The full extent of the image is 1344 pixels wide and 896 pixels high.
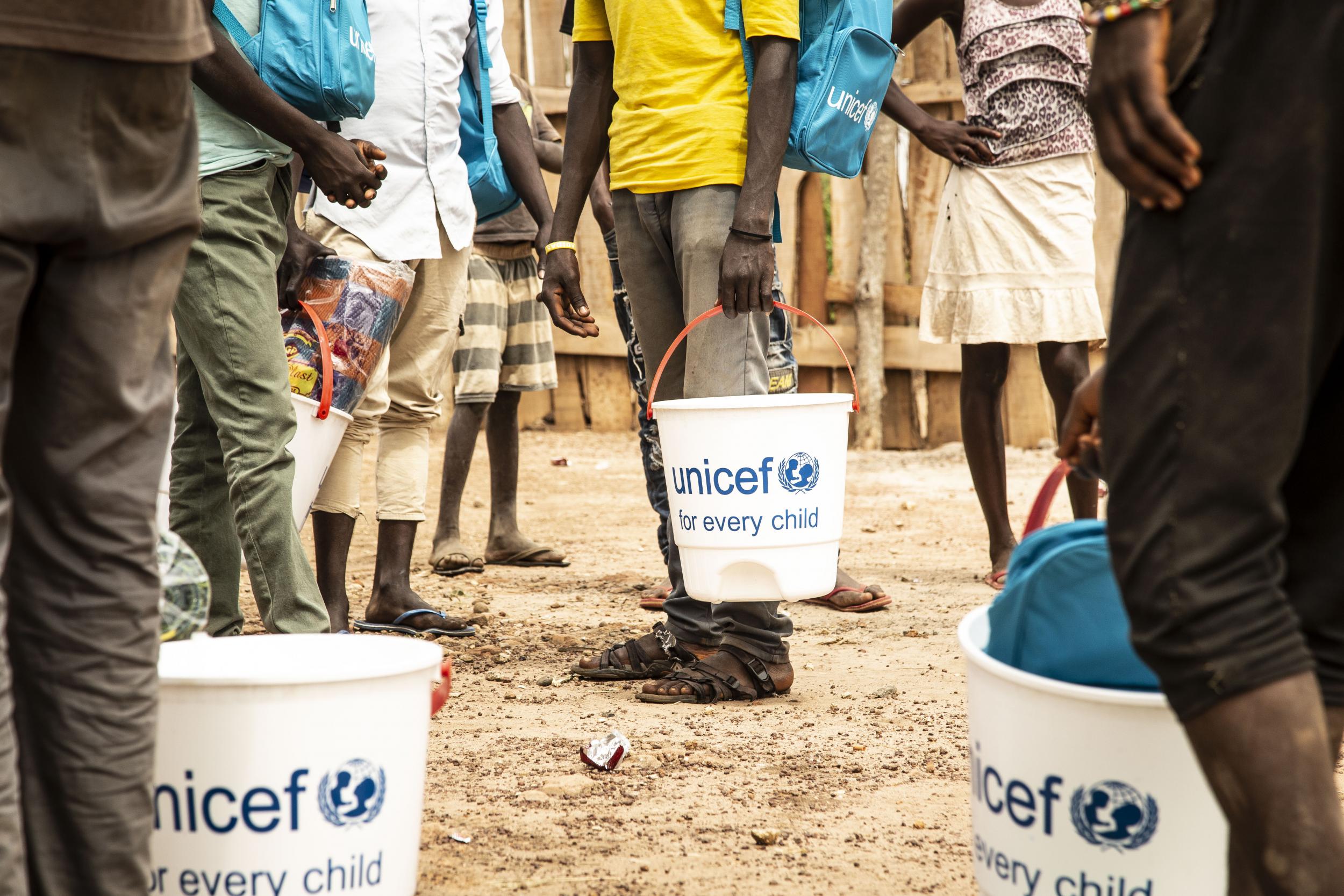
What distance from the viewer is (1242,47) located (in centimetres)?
115

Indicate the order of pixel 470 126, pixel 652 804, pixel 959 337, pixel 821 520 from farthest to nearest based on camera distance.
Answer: pixel 959 337 → pixel 470 126 → pixel 821 520 → pixel 652 804

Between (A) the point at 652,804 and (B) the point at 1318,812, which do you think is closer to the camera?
(B) the point at 1318,812

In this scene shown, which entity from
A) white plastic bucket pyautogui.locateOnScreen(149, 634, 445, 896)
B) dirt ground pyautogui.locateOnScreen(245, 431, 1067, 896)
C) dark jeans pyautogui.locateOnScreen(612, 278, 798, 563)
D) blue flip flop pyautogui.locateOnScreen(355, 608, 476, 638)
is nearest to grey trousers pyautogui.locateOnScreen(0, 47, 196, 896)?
white plastic bucket pyautogui.locateOnScreen(149, 634, 445, 896)

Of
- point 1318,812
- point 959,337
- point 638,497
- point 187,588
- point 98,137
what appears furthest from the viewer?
point 638,497

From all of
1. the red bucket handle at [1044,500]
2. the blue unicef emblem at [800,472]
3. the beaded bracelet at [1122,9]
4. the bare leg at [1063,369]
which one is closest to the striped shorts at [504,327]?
the bare leg at [1063,369]

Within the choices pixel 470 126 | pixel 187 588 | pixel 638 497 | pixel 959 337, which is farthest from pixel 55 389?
pixel 638 497

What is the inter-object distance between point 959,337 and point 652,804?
98.5 inches

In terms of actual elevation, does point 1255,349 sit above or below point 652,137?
below

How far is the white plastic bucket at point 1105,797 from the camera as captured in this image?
1.39m

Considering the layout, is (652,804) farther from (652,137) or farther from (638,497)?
(638,497)

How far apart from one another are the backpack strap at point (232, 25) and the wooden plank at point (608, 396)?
5.57 metres

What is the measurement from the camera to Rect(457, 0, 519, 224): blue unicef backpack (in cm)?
377

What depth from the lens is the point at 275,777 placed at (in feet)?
5.00

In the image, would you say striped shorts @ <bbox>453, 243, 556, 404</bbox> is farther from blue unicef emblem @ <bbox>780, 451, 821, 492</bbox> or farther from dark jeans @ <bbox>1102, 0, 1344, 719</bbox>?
dark jeans @ <bbox>1102, 0, 1344, 719</bbox>
